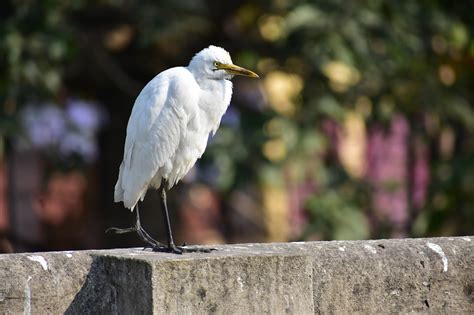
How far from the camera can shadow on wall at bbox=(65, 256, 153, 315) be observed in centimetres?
359

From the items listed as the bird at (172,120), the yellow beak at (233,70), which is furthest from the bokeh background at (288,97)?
the yellow beak at (233,70)

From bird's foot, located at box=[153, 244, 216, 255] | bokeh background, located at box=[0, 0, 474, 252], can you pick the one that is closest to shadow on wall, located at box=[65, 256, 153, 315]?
bird's foot, located at box=[153, 244, 216, 255]

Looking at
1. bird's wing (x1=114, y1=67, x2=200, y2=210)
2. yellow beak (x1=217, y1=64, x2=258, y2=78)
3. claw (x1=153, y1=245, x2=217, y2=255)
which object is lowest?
claw (x1=153, y1=245, x2=217, y2=255)

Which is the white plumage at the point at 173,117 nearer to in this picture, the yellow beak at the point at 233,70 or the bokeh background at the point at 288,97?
the yellow beak at the point at 233,70

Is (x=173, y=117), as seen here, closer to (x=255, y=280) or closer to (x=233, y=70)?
(x=233, y=70)

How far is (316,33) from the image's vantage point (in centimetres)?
848

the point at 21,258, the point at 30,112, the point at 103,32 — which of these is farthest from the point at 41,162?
the point at 21,258

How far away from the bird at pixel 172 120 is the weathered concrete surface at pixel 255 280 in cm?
66

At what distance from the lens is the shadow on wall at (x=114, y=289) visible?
359cm

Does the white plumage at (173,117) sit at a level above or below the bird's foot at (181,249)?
above

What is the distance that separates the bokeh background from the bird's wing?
3.51 m

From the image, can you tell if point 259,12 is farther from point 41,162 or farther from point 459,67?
point 41,162

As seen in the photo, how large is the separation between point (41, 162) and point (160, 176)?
8.05m

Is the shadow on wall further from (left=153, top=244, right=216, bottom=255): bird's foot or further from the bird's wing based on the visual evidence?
the bird's wing
